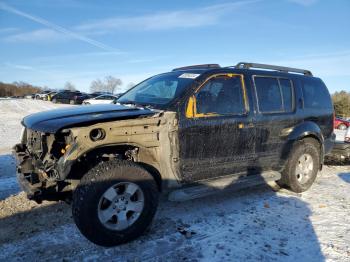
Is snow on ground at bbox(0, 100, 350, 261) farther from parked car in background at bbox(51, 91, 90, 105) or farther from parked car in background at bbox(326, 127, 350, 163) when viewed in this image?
parked car in background at bbox(51, 91, 90, 105)

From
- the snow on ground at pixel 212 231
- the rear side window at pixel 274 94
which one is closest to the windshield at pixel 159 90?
the rear side window at pixel 274 94

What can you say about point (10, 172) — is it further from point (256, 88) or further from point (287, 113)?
point (287, 113)

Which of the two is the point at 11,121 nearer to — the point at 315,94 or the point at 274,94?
the point at 274,94

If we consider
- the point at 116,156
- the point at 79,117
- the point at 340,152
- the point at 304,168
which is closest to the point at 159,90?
the point at 116,156

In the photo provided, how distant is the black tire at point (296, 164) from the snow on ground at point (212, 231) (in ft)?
0.56

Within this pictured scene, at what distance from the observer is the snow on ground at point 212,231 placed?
3377 millimetres

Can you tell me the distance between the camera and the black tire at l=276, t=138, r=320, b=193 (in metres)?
5.49

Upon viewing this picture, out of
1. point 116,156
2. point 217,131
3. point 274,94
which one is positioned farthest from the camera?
point 274,94

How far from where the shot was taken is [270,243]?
366 centimetres

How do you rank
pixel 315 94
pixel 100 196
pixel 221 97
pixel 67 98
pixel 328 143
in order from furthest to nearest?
1. pixel 67 98
2. pixel 328 143
3. pixel 315 94
4. pixel 221 97
5. pixel 100 196

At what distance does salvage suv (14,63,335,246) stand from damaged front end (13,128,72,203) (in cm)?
1

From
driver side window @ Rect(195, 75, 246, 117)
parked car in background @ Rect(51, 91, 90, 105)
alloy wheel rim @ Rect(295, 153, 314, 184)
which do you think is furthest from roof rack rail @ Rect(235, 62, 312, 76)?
parked car in background @ Rect(51, 91, 90, 105)

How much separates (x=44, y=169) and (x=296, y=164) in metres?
4.01

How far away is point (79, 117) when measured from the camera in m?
3.62
